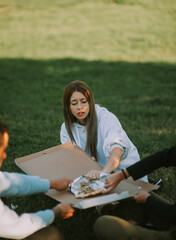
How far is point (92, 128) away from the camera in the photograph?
2.85 metres

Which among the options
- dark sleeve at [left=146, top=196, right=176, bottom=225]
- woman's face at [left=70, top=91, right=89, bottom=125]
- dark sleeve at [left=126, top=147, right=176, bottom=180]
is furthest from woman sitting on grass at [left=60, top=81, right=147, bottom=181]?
dark sleeve at [left=146, top=196, right=176, bottom=225]

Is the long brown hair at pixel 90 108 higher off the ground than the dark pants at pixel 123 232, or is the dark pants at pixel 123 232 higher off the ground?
the long brown hair at pixel 90 108

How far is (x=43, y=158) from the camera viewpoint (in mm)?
2586

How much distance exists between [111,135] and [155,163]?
0.64 meters

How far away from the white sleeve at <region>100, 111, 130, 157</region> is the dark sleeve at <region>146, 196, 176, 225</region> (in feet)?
2.24

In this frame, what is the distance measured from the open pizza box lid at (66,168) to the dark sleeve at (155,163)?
129 mm

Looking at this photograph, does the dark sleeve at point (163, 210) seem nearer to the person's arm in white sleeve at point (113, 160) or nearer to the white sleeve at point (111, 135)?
the person's arm in white sleeve at point (113, 160)

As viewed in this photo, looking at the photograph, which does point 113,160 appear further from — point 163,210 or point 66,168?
point 163,210

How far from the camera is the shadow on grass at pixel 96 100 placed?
12.7 feet

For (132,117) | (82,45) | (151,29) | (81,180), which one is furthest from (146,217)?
(151,29)

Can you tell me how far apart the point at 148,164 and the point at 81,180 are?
0.51 metres

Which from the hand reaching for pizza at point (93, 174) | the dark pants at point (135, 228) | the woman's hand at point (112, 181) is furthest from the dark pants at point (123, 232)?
the hand reaching for pizza at point (93, 174)

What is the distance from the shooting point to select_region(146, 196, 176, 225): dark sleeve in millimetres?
1891

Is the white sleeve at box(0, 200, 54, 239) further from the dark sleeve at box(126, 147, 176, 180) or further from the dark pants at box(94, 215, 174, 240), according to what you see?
the dark sleeve at box(126, 147, 176, 180)
